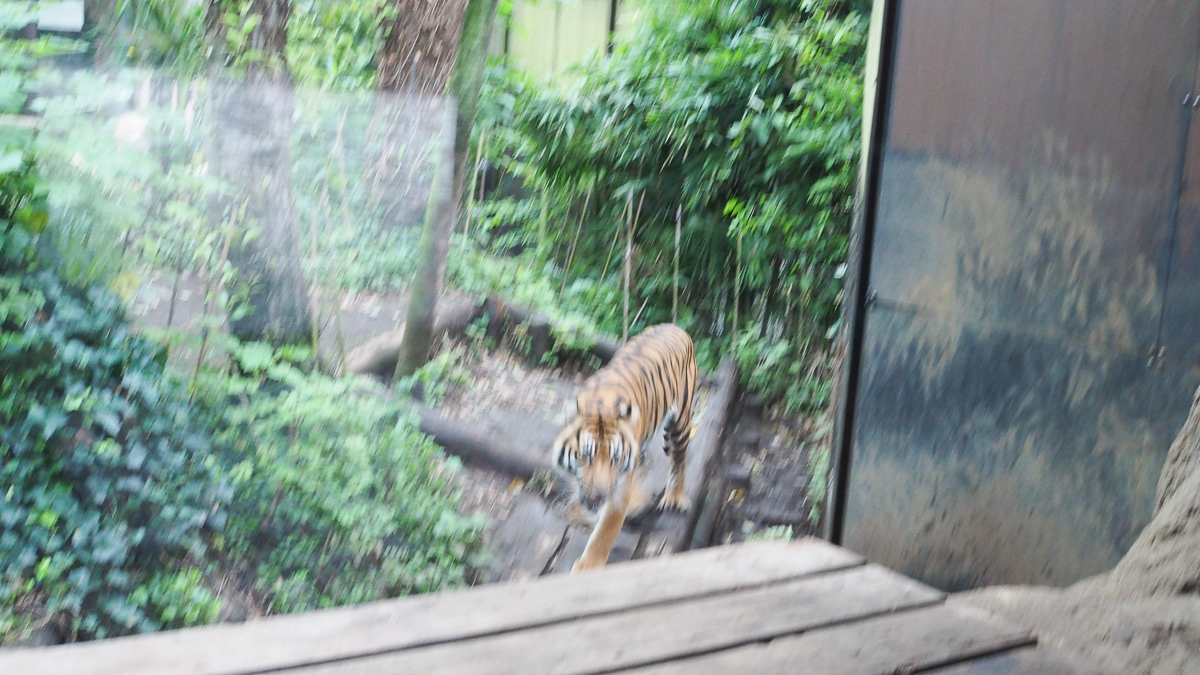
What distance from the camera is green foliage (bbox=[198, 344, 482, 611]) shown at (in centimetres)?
396

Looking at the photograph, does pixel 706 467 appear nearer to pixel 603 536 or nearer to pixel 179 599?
pixel 603 536

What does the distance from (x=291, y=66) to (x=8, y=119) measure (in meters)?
1.33

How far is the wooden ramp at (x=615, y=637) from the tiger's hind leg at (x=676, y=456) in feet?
9.88

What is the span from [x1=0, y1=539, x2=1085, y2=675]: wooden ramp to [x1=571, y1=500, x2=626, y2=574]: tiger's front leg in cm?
260

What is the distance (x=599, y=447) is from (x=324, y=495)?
49.2 inches

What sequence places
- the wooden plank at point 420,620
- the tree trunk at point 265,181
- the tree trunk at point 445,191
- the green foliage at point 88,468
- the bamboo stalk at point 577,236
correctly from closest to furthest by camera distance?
the wooden plank at point 420,620 → the green foliage at point 88,468 → the tree trunk at point 265,181 → the tree trunk at point 445,191 → the bamboo stalk at point 577,236

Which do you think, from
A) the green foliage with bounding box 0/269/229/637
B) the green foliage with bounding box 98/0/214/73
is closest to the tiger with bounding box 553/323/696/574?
the green foliage with bounding box 0/269/229/637

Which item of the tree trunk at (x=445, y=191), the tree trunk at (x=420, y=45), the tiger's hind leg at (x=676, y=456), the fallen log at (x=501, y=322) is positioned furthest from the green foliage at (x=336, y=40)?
the tiger's hind leg at (x=676, y=456)

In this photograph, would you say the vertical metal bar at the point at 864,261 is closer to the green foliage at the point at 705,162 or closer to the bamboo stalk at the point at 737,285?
the green foliage at the point at 705,162

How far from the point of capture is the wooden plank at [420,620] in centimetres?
116

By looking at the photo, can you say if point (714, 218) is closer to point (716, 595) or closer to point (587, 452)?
point (587, 452)

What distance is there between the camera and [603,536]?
13.7 ft

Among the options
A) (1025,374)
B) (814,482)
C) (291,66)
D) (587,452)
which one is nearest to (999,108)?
(1025,374)

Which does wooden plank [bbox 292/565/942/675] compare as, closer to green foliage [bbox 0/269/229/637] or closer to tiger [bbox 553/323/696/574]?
tiger [bbox 553/323/696/574]
